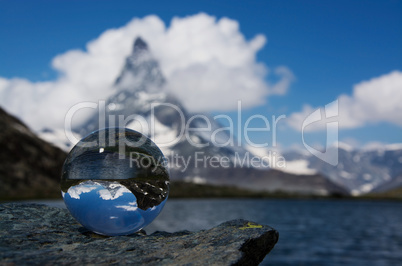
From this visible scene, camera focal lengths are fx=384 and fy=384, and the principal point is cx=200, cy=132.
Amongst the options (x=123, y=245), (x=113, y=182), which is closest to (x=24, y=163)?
(x=113, y=182)

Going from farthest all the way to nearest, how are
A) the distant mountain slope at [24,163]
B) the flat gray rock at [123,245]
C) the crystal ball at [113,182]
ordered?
the distant mountain slope at [24,163]
the crystal ball at [113,182]
the flat gray rock at [123,245]

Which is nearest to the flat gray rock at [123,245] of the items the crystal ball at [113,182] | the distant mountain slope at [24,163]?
the crystal ball at [113,182]

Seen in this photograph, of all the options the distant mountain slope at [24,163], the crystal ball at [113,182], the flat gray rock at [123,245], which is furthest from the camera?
the distant mountain slope at [24,163]

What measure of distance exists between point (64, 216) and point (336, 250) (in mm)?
47337

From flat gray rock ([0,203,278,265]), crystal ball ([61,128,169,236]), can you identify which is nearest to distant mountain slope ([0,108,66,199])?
flat gray rock ([0,203,278,265])

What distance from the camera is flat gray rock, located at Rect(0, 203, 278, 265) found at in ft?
17.4

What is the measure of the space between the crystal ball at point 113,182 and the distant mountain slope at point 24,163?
124620 mm

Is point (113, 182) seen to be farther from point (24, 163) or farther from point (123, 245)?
point (24, 163)

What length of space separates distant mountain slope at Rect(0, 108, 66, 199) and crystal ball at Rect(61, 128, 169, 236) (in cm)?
12462

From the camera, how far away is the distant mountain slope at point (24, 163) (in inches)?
5197

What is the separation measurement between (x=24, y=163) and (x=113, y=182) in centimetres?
15521

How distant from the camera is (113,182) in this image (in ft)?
23.1

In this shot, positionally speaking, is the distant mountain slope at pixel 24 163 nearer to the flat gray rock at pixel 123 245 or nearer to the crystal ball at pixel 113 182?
the flat gray rock at pixel 123 245

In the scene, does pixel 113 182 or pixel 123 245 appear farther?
pixel 113 182
